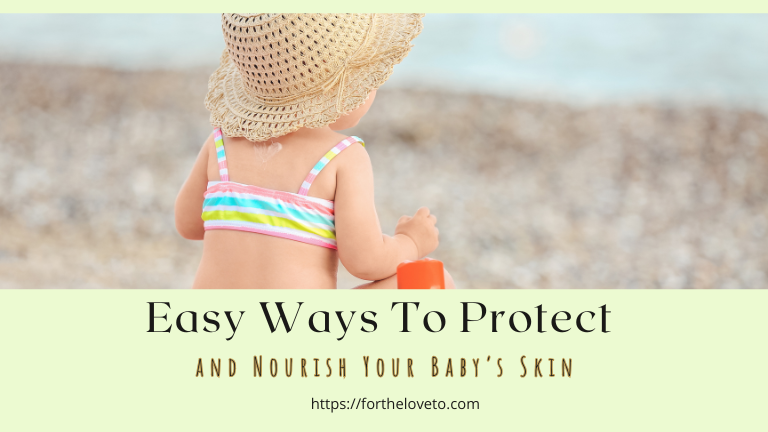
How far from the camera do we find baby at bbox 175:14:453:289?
51.0 inches

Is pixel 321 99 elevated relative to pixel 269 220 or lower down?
elevated

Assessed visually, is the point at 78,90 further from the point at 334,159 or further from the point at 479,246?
the point at 334,159

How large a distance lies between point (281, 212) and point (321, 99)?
0.78 feet

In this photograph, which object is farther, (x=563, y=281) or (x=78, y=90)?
(x=78, y=90)

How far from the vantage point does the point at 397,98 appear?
6199mm

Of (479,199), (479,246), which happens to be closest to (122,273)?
(479,246)

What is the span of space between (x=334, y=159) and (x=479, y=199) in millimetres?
3770

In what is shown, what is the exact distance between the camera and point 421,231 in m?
1.46

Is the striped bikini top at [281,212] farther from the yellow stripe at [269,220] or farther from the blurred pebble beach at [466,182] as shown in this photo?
the blurred pebble beach at [466,182]

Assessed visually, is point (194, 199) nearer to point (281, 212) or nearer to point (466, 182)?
point (281, 212)

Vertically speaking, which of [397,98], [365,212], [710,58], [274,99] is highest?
[710,58]

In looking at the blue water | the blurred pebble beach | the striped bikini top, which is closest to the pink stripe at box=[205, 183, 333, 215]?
the striped bikini top

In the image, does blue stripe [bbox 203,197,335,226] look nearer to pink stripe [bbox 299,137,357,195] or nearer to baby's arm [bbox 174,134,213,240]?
pink stripe [bbox 299,137,357,195]

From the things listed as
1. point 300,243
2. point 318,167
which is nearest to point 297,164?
point 318,167
